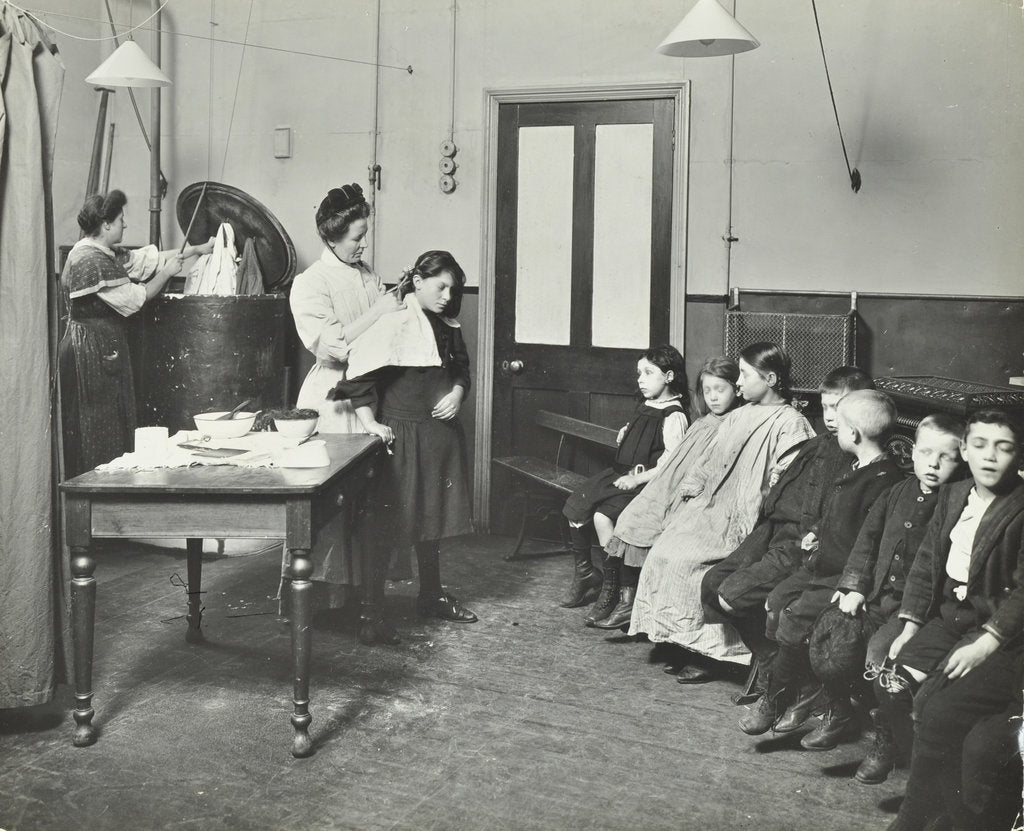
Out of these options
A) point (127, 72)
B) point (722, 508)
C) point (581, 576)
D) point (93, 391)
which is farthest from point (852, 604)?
point (127, 72)

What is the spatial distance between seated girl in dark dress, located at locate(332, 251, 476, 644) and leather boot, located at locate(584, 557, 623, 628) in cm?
65

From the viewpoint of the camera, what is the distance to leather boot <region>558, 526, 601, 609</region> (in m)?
4.70

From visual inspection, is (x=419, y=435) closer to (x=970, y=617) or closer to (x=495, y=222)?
(x=495, y=222)

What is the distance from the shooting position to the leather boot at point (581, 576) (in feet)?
15.4

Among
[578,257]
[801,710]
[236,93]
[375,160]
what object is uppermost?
[236,93]

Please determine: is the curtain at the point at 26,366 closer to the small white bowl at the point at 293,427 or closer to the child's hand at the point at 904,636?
the small white bowl at the point at 293,427

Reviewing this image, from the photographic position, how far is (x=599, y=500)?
4.55m

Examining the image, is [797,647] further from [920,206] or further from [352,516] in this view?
[920,206]

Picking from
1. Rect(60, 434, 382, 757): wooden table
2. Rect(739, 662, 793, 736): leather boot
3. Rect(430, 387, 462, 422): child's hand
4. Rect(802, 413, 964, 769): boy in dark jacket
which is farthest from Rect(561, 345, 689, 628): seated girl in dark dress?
Rect(60, 434, 382, 757): wooden table

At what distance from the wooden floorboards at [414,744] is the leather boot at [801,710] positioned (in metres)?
0.05

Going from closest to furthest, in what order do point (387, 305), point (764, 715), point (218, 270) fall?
point (764, 715) → point (387, 305) → point (218, 270)

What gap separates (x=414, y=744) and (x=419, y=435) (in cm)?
135

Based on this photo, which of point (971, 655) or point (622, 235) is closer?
point (971, 655)

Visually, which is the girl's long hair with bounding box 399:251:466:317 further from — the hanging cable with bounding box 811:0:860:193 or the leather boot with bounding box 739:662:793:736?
the hanging cable with bounding box 811:0:860:193
